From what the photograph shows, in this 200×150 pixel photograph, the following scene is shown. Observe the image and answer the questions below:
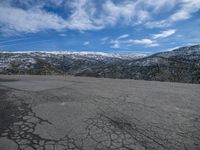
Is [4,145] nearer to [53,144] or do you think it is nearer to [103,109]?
[53,144]

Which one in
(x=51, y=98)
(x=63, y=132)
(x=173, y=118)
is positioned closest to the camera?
(x=63, y=132)

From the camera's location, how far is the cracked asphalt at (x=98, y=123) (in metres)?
3.66

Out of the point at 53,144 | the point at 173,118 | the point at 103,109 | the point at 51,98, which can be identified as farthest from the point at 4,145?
the point at 173,118

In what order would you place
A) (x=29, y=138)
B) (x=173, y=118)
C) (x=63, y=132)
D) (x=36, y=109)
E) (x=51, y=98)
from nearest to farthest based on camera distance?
(x=29, y=138) → (x=63, y=132) → (x=173, y=118) → (x=36, y=109) → (x=51, y=98)

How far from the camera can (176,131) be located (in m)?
4.26

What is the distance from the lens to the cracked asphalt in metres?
3.66

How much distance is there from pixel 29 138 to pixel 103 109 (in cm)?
234

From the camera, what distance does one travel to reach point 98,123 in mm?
4566

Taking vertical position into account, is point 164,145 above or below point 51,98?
below

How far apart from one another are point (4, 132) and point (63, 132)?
1266 mm

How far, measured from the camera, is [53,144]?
11.8 ft

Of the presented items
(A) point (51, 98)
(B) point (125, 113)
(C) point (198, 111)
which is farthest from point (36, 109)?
(C) point (198, 111)

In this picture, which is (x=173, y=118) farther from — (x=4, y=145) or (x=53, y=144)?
(x=4, y=145)

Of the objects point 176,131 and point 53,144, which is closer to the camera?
point 53,144
